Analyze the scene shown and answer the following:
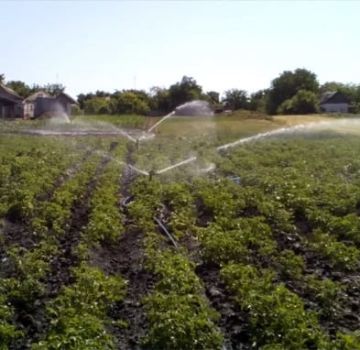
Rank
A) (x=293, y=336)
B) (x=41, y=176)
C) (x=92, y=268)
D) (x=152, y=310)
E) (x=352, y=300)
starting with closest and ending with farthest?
(x=293, y=336) → (x=152, y=310) → (x=352, y=300) → (x=92, y=268) → (x=41, y=176)

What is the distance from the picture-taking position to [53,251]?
10.0 metres

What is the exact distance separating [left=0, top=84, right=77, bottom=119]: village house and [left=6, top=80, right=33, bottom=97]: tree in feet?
58.1

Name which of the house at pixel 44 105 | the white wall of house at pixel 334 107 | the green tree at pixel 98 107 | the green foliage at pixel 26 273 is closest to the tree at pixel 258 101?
the white wall of house at pixel 334 107

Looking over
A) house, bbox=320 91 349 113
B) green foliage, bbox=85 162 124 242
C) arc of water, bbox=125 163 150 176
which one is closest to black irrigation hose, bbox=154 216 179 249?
green foliage, bbox=85 162 124 242

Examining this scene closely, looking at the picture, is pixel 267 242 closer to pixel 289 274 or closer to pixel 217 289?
pixel 289 274

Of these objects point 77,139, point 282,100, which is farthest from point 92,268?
point 282,100

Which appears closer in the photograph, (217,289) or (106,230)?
(217,289)

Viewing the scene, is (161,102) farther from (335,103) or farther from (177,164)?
(177,164)

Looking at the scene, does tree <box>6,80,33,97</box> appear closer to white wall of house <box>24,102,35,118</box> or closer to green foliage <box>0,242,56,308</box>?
white wall of house <box>24,102,35,118</box>

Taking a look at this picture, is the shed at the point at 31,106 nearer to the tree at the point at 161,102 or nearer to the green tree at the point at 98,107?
the green tree at the point at 98,107

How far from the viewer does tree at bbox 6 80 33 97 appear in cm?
9628

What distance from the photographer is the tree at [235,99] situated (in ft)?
256

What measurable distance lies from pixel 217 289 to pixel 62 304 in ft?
7.31

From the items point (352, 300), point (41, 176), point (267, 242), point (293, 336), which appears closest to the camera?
point (293, 336)
